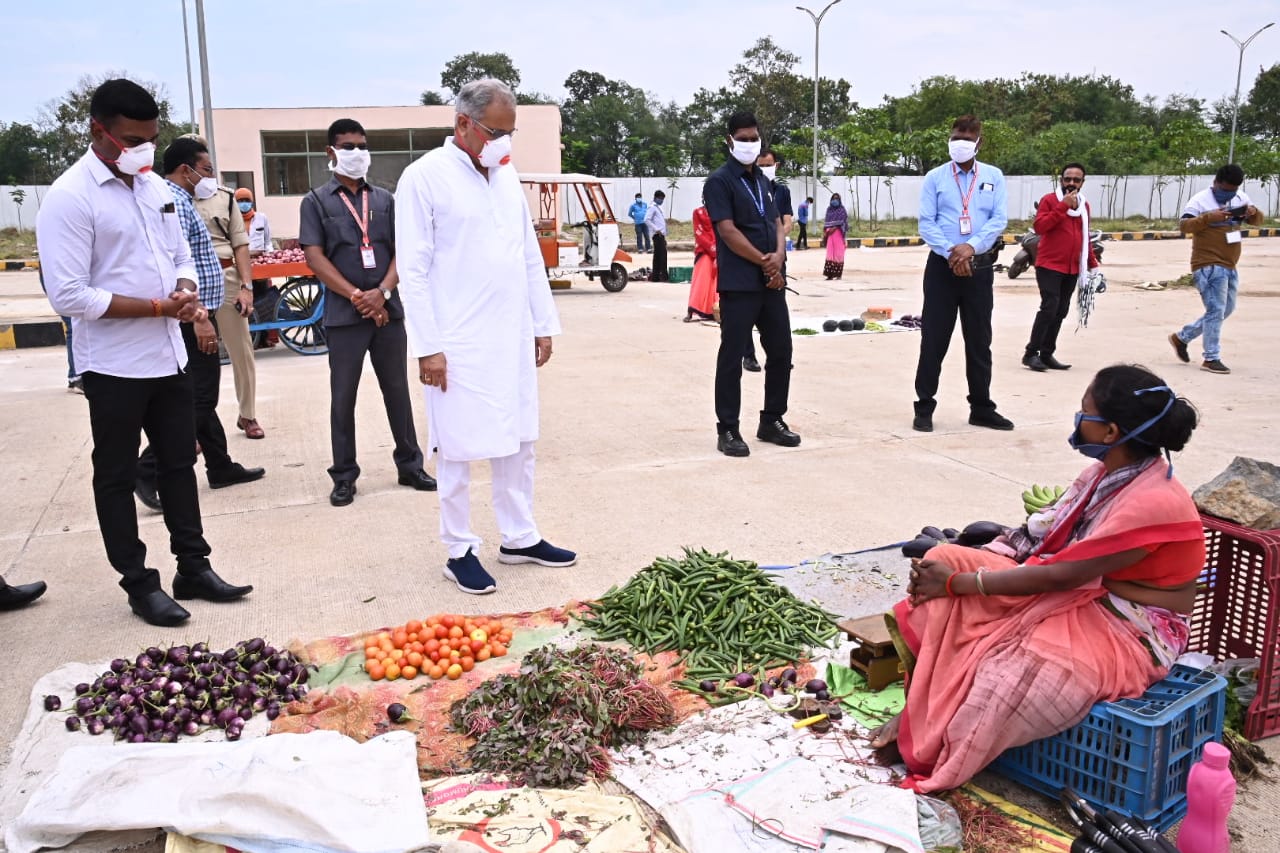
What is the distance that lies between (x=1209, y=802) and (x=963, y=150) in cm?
578

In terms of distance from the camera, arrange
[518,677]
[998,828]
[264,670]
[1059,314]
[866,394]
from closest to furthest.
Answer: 1. [998,828]
2. [518,677]
3. [264,670]
4. [866,394]
5. [1059,314]

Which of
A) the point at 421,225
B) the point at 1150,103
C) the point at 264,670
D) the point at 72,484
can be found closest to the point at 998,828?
the point at 264,670

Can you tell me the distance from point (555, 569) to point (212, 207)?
4299mm

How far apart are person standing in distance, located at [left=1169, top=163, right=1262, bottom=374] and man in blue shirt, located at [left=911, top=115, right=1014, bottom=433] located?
10.3 feet

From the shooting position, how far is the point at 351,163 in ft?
20.0

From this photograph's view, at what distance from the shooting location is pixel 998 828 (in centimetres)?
288

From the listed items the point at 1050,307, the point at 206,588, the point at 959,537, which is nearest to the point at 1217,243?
the point at 1050,307

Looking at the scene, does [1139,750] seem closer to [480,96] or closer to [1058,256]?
[480,96]

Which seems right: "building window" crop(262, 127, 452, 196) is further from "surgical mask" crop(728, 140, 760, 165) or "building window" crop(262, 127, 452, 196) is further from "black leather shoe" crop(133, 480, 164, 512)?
"black leather shoe" crop(133, 480, 164, 512)

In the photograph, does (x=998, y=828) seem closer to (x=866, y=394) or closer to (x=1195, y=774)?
(x=1195, y=774)

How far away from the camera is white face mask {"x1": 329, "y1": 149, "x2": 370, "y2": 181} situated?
20.0ft

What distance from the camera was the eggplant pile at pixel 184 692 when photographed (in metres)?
3.45

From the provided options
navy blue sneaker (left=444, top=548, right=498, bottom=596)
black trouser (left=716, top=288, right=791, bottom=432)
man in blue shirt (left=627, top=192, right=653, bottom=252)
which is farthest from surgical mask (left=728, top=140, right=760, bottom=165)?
man in blue shirt (left=627, top=192, right=653, bottom=252)

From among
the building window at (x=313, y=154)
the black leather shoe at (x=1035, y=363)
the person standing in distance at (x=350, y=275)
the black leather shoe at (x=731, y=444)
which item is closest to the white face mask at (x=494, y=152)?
the person standing in distance at (x=350, y=275)
